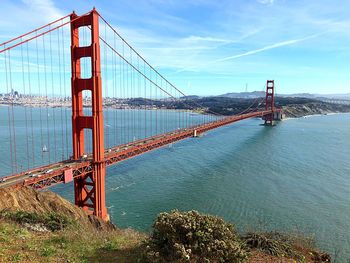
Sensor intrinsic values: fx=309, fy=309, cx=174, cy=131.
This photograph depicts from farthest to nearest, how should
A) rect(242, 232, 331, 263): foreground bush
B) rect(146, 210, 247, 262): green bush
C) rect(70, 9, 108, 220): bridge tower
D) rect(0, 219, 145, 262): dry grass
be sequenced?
rect(70, 9, 108, 220): bridge tower
rect(242, 232, 331, 263): foreground bush
rect(0, 219, 145, 262): dry grass
rect(146, 210, 247, 262): green bush

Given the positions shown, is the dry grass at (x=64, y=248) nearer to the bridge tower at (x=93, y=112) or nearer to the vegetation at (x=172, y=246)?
the vegetation at (x=172, y=246)

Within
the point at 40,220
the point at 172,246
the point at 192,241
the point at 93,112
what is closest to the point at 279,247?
the point at 192,241

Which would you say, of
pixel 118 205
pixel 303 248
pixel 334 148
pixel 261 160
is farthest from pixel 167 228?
pixel 334 148

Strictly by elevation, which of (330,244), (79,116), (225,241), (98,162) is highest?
(79,116)

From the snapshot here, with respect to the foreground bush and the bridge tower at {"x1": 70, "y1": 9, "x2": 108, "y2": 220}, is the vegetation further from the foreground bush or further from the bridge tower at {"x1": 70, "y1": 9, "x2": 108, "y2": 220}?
the bridge tower at {"x1": 70, "y1": 9, "x2": 108, "y2": 220}

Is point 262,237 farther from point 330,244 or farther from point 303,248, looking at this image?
point 330,244

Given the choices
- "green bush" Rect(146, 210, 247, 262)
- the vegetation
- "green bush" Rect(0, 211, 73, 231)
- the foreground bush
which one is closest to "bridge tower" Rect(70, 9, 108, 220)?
"green bush" Rect(0, 211, 73, 231)
